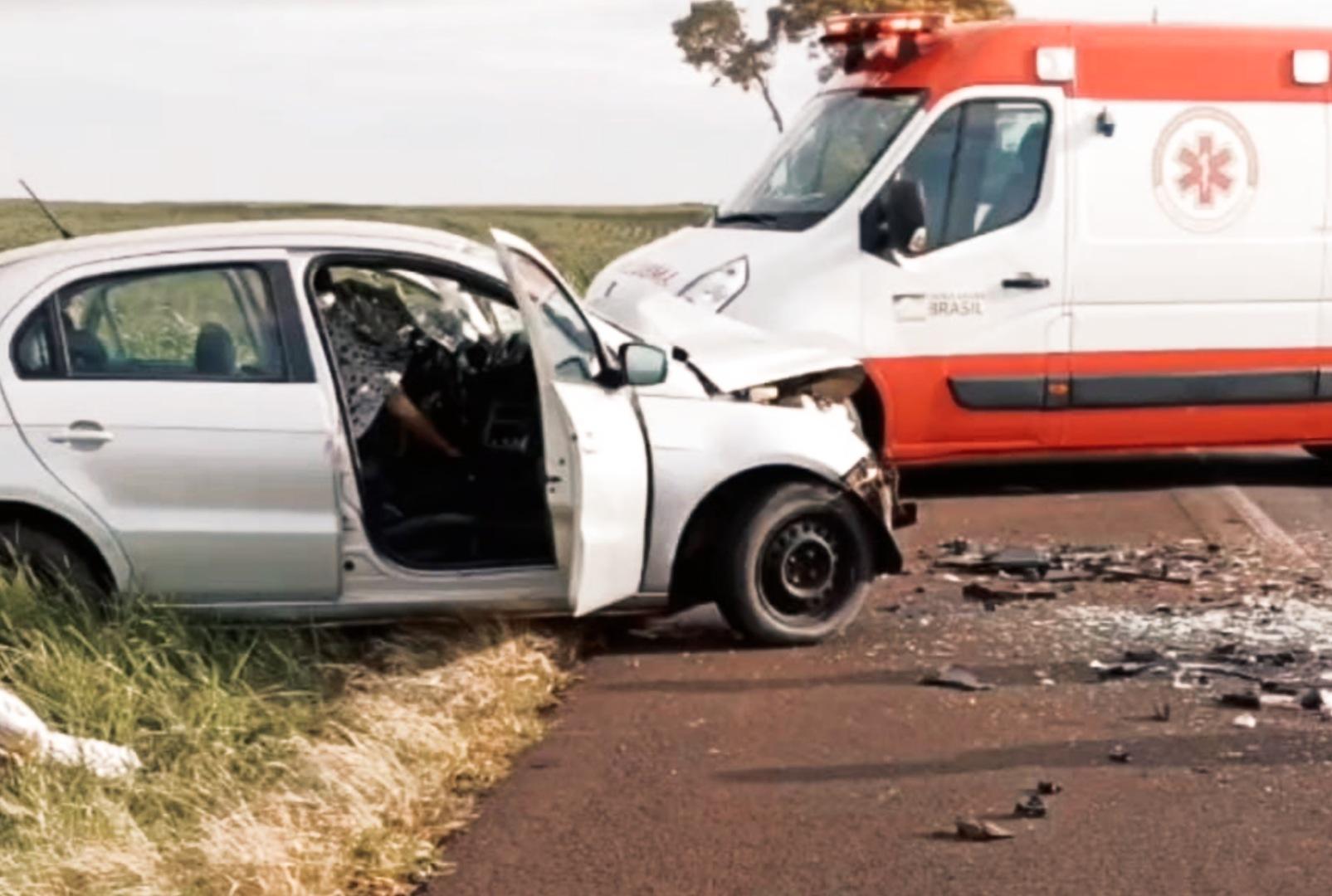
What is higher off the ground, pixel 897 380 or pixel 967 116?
pixel 967 116

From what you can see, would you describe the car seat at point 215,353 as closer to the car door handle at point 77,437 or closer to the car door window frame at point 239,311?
the car door window frame at point 239,311

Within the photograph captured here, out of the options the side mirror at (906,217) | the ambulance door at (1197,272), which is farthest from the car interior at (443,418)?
the ambulance door at (1197,272)

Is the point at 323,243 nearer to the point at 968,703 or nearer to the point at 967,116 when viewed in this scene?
the point at 968,703

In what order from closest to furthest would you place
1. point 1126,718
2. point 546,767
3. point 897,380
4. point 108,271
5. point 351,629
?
point 546,767 < point 1126,718 < point 108,271 < point 351,629 < point 897,380

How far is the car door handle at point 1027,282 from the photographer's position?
12.5 metres

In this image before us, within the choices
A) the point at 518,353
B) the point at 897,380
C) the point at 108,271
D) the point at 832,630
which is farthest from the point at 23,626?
the point at 897,380

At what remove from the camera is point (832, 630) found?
9.17 m

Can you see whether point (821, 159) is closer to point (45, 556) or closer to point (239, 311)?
point (239, 311)

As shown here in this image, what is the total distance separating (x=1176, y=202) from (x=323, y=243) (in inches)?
222

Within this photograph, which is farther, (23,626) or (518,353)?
(518,353)

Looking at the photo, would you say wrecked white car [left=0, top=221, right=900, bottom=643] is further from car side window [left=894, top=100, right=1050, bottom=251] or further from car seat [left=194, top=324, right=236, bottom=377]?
car side window [left=894, top=100, right=1050, bottom=251]

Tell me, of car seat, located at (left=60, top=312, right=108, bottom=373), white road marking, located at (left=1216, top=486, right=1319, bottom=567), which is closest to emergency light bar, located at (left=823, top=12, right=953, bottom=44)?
white road marking, located at (left=1216, top=486, right=1319, bottom=567)

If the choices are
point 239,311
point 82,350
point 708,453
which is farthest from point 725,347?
point 82,350

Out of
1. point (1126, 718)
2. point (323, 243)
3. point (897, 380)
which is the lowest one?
point (1126, 718)
